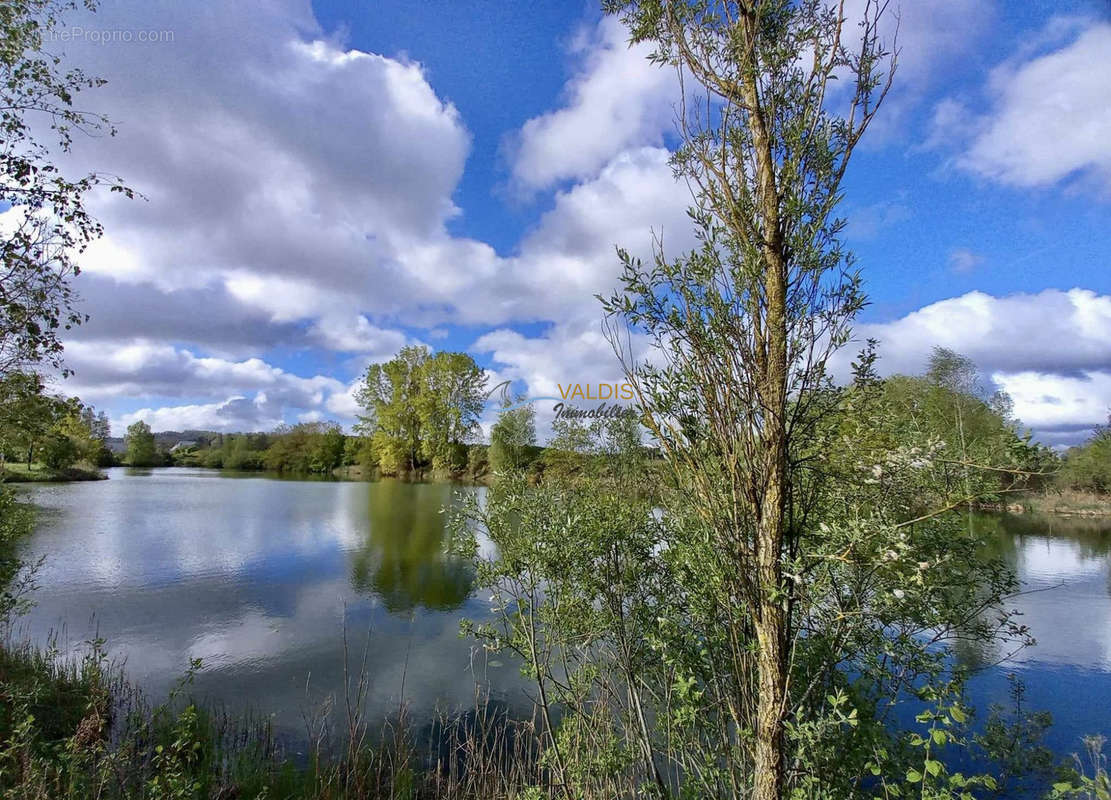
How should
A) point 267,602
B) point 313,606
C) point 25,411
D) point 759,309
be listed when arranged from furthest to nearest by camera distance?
point 267,602, point 313,606, point 25,411, point 759,309

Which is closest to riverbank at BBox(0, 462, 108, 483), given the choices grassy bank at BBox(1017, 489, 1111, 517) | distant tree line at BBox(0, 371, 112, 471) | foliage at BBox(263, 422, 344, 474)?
foliage at BBox(263, 422, 344, 474)

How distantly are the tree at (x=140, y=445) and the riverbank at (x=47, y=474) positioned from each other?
64.5 ft

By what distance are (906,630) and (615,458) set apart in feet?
10.8

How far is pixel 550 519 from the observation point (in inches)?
141

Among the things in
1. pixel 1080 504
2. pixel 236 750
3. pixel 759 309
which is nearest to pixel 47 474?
pixel 236 750

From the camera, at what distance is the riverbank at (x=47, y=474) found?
3278 cm

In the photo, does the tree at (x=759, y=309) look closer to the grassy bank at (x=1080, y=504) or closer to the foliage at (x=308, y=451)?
the grassy bank at (x=1080, y=504)

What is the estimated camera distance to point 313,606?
1075 cm

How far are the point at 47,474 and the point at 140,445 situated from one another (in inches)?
1063

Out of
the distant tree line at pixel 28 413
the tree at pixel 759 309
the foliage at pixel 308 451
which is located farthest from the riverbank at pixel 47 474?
the tree at pixel 759 309

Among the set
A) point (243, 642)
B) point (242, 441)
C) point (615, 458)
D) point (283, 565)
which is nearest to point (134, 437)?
point (242, 441)

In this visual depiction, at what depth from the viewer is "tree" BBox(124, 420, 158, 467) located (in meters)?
59.0

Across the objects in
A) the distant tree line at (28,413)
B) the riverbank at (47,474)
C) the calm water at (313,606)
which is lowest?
the calm water at (313,606)

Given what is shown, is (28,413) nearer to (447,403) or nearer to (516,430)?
(516,430)
